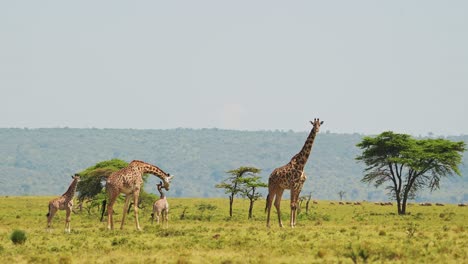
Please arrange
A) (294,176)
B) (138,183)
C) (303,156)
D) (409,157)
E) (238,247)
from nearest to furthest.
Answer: (238,247)
(138,183)
(294,176)
(303,156)
(409,157)

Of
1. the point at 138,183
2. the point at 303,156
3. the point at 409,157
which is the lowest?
the point at 138,183

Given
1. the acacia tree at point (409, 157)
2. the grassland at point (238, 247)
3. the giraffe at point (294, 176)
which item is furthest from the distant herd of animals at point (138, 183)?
the acacia tree at point (409, 157)

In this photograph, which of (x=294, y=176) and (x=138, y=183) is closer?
(x=138, y=183)

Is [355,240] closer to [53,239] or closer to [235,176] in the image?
[53,239]

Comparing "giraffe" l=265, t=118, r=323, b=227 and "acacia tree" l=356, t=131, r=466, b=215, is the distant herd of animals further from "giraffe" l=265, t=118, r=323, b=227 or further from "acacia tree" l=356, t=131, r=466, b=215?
"acacia tree" l=356, t=131, r=466, b=215

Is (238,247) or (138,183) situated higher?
(138,183)

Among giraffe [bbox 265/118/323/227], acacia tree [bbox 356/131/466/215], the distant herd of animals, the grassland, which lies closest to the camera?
the grassland

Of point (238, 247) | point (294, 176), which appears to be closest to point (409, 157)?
point (294, 176)

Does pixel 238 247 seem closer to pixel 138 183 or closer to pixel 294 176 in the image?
pixel 138 183

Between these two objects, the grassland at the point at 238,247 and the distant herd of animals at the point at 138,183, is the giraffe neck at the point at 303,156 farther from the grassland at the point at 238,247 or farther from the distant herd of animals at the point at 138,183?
the grassland at the point at 238,247

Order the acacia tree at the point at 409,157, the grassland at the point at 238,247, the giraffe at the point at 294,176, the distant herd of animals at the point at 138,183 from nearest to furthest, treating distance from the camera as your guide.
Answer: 1. the grassland at the point at 238,247
2. the distant herd of animals at the point at 138,183
3. the giraffe at the point at 294,176
4. the acacia tree at the point at 409,157

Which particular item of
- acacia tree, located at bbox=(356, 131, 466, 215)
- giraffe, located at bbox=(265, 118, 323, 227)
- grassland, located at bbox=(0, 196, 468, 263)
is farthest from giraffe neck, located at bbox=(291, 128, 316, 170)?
acacia tree, located at bbox=(356, 131, 466, 215)

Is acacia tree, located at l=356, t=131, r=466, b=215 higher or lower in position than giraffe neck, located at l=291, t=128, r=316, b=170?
higher

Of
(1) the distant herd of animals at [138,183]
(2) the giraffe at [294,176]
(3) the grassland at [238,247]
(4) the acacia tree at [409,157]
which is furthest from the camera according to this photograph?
(4) the acacia tree at [409,157]
